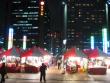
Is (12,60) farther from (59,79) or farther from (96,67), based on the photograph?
(59,79)

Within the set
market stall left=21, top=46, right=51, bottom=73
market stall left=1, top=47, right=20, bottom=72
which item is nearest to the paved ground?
market stall left=21, top=46, right=51, bottom=73

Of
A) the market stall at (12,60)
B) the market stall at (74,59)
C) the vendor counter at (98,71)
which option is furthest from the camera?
the market stall at (12,60)

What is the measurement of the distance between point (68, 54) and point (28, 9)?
159 m

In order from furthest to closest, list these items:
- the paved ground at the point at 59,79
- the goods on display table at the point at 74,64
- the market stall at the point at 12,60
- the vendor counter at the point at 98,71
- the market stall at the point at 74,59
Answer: the goods on display table at the point at 74,64 → the market stall at the point at 12,60 → the market stall at the point at 74,59 → the vendor counter at the point at 98,71 → the paved ground at the point at 59,79

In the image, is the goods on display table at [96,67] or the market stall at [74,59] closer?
the goods on display table at [96,67]

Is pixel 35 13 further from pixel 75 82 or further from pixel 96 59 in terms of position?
pixel 75 82

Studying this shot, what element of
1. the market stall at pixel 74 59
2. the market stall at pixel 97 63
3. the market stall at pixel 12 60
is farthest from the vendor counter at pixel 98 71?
the market stall at pixel 12 60

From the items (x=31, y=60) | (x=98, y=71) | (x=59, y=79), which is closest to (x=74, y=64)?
(x=98, y=71)

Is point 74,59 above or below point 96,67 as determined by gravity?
above

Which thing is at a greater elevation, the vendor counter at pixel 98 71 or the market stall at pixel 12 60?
the market stall at pixel 12 60

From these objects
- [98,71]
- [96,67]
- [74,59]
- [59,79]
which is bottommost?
[98,71]

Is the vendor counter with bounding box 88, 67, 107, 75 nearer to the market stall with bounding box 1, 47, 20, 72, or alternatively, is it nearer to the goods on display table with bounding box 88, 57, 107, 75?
the goods on display table with bounding box 88, 57, 107, 75

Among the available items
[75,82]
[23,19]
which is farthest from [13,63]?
[23,19]

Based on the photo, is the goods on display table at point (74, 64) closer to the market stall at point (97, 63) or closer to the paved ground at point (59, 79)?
the market stall at point (97, 63)
